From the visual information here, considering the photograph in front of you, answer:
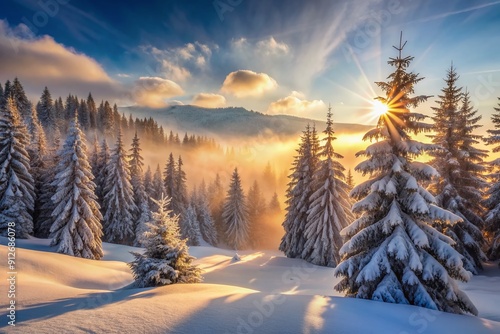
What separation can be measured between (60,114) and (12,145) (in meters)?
94.1

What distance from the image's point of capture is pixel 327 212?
26031 mm

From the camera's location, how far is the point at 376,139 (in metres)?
11.1

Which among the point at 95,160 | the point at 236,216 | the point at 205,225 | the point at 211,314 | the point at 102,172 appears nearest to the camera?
the point at 211,314

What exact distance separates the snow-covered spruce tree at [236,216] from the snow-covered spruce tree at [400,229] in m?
42.0

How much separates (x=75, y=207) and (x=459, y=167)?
31.0 metres

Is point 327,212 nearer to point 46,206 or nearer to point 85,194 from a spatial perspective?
point 85,194

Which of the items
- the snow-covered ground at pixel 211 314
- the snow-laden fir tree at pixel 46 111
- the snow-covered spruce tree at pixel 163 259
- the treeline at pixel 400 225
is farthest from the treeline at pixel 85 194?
the snow-laden fir tree at pixel 46 111

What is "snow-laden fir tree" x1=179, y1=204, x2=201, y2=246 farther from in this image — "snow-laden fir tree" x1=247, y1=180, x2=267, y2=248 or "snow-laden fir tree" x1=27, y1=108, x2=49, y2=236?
"snow-laden fir tree" x1=27, y1=108, x2=49, y2=236

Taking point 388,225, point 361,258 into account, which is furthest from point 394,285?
point 388,225

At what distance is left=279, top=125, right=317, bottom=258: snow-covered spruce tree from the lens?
2923cm

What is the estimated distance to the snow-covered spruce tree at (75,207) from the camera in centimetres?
2203

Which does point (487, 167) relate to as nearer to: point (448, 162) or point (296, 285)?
point (448, 162)

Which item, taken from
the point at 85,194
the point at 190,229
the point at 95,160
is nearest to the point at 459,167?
the point at 85,194

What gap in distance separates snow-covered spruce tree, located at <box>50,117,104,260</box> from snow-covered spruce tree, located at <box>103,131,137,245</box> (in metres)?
13.3
